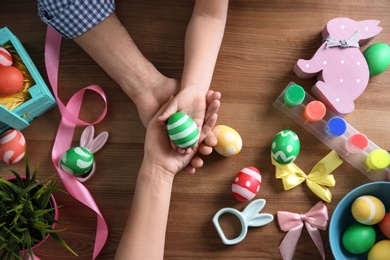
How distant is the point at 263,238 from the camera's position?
0.78 metres

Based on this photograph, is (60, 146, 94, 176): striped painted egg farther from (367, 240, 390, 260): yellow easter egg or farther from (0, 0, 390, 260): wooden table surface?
(367, 240, 390, 260): yellow easter egg

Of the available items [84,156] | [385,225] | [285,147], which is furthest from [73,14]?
[385,225]

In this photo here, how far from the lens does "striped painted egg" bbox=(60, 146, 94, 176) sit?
74 cm

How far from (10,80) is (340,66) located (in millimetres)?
683

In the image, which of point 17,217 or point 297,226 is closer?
point 17,217

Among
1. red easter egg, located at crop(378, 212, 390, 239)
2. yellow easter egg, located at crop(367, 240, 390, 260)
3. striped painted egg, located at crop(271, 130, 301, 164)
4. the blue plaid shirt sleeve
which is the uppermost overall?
the blue plaid shirt sleeve

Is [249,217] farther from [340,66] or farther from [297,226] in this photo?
[340,66]

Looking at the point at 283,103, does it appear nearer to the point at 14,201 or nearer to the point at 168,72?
the point at 168,72

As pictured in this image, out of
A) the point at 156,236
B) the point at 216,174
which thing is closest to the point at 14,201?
the point at 156,236

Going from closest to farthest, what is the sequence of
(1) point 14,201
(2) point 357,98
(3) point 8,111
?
(1) point 14,201 < (3) point 8,111 < (2) point 357,98

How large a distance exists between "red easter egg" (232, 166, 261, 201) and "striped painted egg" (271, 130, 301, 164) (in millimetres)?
56

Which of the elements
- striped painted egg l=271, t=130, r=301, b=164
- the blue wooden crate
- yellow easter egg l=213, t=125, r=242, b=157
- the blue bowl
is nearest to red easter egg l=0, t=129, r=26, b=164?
the blue wooden crate

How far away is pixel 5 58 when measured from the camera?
766 mm

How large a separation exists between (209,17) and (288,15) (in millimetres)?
195
